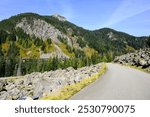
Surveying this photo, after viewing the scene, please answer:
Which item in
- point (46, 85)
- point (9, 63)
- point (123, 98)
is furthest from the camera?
point (9, 63)

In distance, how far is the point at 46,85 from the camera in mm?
28750

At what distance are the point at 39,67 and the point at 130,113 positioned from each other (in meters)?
143

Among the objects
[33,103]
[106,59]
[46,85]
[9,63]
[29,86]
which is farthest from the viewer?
[106,59]

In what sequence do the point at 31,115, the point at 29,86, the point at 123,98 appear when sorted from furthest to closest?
1. the point at 29,86
2. the point at 123,98
3. the point at 31,115

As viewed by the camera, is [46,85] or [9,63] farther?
[9,63]

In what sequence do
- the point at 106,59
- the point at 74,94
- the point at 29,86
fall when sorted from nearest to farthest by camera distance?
the point at 74,94, the point at 29,86, the point at 106,59

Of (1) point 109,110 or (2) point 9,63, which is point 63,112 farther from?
(2) point 9,63

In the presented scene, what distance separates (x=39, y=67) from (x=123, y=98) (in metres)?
139

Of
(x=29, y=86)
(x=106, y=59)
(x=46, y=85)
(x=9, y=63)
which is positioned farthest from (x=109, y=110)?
(x=106, y=59)

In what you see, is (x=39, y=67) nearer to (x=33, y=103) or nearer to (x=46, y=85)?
(x=46, y=85)

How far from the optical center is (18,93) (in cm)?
3797

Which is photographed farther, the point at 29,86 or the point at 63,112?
the point at 29,86

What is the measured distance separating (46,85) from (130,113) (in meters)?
17.6

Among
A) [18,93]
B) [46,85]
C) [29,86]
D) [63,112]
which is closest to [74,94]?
[63,112]
